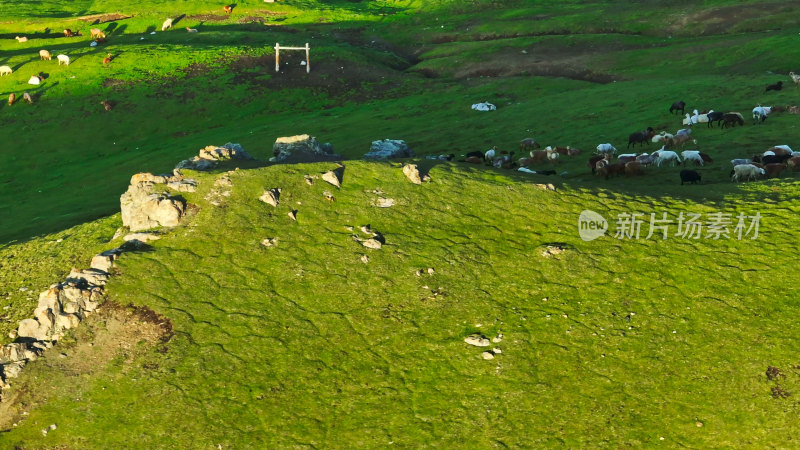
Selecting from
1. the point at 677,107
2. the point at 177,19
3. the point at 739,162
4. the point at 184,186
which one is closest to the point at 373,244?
the point at 184,186

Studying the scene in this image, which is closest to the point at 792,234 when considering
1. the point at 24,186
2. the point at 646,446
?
the point at 646,446

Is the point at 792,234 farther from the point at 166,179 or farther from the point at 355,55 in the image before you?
the point at 355,55

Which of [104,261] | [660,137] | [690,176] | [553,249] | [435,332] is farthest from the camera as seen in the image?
[660,137]

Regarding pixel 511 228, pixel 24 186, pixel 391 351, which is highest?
pixel 511 228

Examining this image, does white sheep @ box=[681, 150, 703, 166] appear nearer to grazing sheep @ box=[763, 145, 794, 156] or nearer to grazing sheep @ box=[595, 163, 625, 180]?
grazing sheep @ box=[763, 145, 794, 156]

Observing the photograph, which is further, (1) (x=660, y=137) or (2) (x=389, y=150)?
(1) (x=660, y=137)

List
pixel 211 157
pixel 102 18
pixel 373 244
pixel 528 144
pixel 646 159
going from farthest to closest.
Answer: pixel 102 18
pixel 528 144
pixel 646 159
pixel 211 157
pixel 373 244

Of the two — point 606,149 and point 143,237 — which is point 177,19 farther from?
point 143,237

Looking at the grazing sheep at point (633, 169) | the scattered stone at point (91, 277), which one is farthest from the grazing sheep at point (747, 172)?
the scattered stone at point (91, 277)
